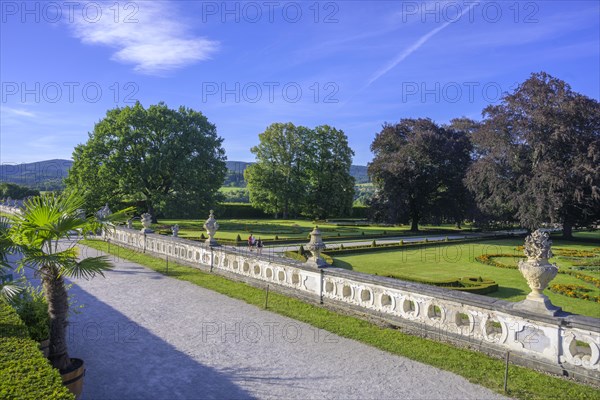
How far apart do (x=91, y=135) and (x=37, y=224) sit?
3979 centimetres

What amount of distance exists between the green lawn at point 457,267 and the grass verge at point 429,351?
7.09m

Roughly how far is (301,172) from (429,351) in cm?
5531

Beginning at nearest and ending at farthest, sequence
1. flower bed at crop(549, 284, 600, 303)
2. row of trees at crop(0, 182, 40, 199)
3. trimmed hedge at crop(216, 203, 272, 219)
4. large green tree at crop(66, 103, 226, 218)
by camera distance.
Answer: flower bed at crop(549, 284, 600, 303), large green tree at crop(66, 103, 226, 218), trimmed hedge at crop(216, 203, 272, 219), row of trees at crop(0, 182, 40, 199)

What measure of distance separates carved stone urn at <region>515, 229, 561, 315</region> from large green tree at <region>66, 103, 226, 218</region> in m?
34.5

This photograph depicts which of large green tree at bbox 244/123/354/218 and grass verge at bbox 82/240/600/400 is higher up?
large green tree at bbox 244/123/354/218

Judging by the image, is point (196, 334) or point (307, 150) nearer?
point (196, 334)

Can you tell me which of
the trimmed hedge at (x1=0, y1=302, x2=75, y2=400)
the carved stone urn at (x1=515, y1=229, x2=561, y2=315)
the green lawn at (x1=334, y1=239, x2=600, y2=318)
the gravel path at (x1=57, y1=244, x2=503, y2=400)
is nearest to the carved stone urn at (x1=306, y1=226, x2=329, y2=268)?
the gravel path at (x1=57, y1=244, x2=503, y2=400)

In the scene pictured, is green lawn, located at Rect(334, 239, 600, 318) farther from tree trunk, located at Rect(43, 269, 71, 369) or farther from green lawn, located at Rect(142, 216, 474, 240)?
tree trunk, located at Rect(43, 269, 71, 369)

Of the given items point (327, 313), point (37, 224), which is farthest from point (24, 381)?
point (327, 313)

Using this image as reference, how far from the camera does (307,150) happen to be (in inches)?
2463

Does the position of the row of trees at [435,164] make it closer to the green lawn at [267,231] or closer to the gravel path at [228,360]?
the green lawn at [267,231]

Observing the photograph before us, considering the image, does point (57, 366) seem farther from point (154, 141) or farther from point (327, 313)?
point (154, 141)

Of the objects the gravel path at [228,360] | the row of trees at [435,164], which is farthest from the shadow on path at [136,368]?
the row of trees at [435,164]

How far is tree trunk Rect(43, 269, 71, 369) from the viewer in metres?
6.27
